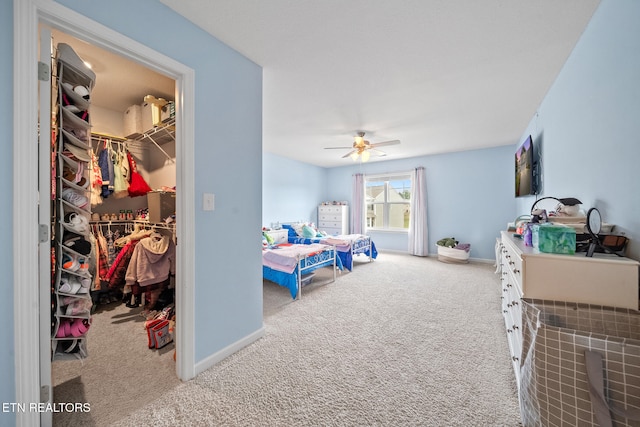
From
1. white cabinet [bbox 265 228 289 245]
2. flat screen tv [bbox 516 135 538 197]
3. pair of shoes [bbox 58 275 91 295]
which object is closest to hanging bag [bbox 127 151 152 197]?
pair of shoes [bbox 58 275 91 295]

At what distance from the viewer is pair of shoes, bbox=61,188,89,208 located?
1.36 meters

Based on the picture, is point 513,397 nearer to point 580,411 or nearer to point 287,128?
point 580,411

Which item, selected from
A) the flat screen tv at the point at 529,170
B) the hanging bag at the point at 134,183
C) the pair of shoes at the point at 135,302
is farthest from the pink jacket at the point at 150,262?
the flat screen tv at the point at 529,170

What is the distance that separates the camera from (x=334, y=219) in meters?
6.82

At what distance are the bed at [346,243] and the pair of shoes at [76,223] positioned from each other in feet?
10.6

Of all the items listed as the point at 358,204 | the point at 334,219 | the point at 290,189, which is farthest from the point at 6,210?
the point at 358,204

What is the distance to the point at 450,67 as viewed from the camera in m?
2.20

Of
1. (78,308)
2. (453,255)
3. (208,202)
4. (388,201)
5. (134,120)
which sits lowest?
(453,255)

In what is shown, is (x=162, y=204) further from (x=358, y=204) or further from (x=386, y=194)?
(x=386, y=194)

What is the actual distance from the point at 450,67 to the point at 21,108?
9.56 ft

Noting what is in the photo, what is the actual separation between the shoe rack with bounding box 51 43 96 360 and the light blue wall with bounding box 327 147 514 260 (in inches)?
234

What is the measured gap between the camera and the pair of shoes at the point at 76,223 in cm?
135

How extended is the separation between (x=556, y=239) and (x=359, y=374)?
4.89 feet

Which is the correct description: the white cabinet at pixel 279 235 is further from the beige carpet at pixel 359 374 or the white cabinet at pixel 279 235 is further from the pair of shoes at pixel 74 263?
the pair of shoes at pixel 74 263
